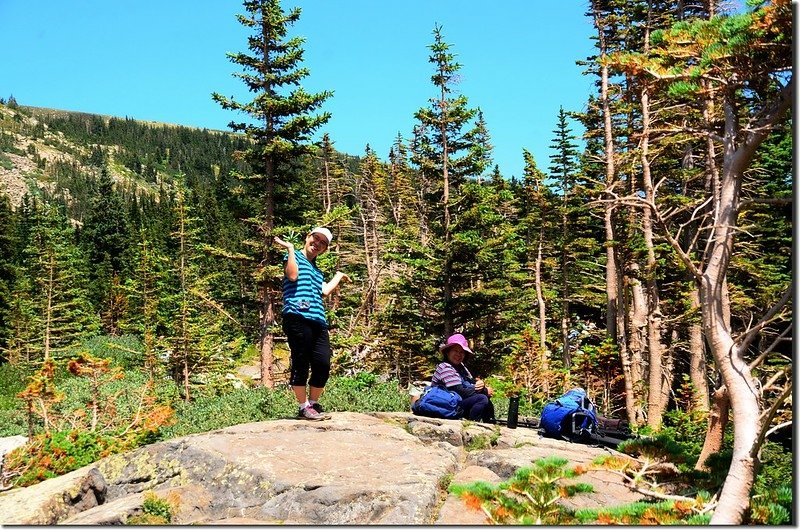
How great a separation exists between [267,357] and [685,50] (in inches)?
Answer: 576

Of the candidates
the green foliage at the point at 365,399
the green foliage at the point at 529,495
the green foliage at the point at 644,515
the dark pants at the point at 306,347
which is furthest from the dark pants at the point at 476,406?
the green foliage at the point at 644,515

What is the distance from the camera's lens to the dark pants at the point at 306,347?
236 inches

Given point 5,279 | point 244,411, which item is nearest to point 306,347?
point 244,411

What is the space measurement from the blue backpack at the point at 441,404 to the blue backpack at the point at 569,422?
100 cm

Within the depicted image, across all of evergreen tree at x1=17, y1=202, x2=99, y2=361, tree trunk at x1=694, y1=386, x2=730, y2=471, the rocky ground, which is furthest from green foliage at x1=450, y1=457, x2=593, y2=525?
evergreen tree at x1=17, y1=202, x2=99, y2=361

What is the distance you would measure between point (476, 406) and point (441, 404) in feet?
1.40

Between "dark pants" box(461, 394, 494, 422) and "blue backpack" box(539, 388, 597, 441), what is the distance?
708 mm

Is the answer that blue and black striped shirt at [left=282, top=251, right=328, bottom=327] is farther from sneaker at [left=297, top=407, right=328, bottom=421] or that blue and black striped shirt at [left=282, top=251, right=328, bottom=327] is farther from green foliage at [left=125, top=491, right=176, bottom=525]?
green foliage at [left=125, top=491, right=176, bottom=525]

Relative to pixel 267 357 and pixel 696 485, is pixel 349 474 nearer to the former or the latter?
pixel 696 485

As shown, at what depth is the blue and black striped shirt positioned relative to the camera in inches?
234

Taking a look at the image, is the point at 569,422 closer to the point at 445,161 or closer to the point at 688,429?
A: the point at 688,429

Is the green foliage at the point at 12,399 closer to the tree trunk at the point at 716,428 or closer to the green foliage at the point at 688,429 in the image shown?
the green foliage at the point at 688,429

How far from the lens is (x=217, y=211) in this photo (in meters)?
77.8

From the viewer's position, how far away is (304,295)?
5996mm
